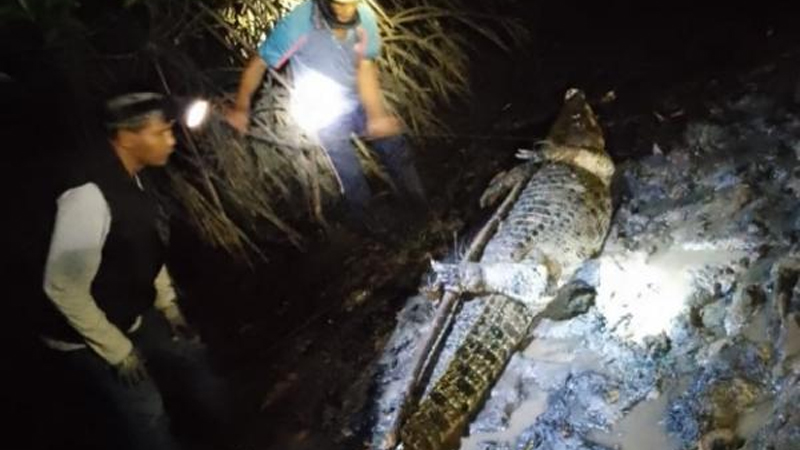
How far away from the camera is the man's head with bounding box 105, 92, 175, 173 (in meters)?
2.96

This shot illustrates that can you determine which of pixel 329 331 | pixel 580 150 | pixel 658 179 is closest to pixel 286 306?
pixel 329 331

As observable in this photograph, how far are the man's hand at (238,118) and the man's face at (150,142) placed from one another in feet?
6.74

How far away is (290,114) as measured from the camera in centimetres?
568

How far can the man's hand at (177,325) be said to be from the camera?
13.0ft

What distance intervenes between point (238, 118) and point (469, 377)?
8.53ft

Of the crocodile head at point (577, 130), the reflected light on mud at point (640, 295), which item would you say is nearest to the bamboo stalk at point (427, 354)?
the reflected light on mud at point (640, 295)

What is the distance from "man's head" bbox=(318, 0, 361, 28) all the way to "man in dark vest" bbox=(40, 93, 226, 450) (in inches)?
82.2

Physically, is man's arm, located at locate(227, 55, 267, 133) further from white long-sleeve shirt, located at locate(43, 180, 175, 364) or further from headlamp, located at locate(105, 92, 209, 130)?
white long-sleeve shirt, located at locate(43, 180, 175, 364)

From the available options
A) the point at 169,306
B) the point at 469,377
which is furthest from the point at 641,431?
the point at 169,306

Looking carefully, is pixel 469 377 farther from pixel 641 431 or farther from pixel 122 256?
pixel 122 256

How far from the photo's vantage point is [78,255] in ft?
9.20

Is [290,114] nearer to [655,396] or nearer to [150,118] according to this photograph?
[150,118]

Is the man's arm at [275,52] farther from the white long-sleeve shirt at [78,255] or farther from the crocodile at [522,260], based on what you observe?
the white long-sleeve shirt at [78,255]

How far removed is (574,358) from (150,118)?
276 cm
